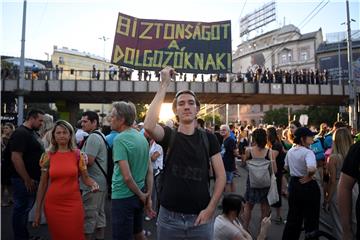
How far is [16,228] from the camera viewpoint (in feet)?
16.3

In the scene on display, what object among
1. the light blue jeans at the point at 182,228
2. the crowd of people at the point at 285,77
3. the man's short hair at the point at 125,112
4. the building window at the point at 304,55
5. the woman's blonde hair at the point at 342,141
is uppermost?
the building window at the point at 304,55

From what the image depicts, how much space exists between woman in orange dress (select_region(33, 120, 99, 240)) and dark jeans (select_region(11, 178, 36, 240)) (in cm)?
95

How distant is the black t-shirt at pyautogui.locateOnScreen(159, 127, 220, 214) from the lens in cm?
276

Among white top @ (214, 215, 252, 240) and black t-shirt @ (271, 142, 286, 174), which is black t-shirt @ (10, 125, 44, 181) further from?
black t-shirt @ (271, 142, 286, 174)

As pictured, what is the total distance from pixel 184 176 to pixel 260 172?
3.28 meters

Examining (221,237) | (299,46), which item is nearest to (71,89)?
(221,237)

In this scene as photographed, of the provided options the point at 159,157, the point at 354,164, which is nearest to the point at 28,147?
the point at 159,157

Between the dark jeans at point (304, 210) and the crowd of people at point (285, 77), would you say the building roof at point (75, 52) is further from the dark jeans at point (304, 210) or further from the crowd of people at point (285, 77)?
the dark jeans at point (304, 210)

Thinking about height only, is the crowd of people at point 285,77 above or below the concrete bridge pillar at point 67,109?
above

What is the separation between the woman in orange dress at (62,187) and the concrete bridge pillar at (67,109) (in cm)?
3449

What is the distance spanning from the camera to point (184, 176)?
277cm

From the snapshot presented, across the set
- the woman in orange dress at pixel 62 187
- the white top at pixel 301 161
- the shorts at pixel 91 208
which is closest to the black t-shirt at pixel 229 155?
the white top at pixel 301 161

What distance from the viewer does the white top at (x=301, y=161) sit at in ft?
16.3

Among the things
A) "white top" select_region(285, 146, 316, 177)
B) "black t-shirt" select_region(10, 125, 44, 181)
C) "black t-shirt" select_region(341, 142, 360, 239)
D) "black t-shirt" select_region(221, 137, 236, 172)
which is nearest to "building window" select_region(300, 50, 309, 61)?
"black t-shirt" select_region(221, 137, 236, 172)
